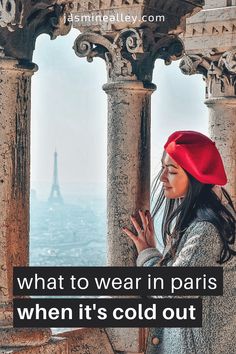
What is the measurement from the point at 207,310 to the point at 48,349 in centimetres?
→ 363

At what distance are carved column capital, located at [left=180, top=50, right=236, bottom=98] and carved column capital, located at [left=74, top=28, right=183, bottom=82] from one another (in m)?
3.27

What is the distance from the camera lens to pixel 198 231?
734cm

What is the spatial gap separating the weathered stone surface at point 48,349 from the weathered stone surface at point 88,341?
2.20 metres

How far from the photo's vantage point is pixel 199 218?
7383 mm

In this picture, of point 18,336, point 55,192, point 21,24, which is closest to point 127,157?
point 21,24

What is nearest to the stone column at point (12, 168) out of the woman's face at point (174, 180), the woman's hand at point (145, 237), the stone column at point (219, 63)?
the woman's hand at point (145, 237)

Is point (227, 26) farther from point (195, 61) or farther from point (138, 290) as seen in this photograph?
point (138, 290)

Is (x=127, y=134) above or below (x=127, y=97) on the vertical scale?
below

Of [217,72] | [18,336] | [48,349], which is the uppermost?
[217,72]

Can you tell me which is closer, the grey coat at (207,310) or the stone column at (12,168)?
the grey coat at (207,310)

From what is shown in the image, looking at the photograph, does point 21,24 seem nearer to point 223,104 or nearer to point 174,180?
point 174,180

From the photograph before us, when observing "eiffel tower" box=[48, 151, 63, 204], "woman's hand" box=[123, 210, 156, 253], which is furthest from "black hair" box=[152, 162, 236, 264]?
"eiffel tower" box=[48, 151, 63, 204]

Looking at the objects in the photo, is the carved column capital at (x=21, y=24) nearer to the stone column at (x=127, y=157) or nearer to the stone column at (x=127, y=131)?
the stone column at (x=127, y=131)

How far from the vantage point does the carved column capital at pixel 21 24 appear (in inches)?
436
